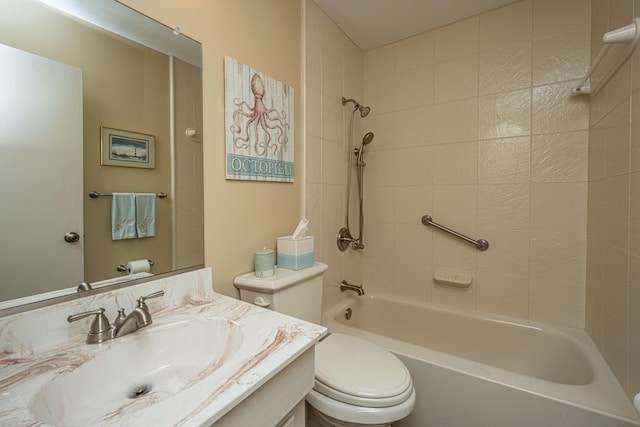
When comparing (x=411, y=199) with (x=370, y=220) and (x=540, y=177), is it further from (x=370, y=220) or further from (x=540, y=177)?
(x=540, y=177)

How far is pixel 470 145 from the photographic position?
66.1 inches

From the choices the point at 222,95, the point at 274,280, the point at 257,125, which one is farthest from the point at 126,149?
the point at 274,280

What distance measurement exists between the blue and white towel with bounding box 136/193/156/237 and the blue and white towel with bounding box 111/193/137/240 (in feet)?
0.05

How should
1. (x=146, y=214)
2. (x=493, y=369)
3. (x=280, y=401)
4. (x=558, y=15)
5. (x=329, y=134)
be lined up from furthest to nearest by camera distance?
(x=329, y=134) < (x=558, y=15) < (x=493, y=369) < (x=146, y=214) < (x=280, y=401)

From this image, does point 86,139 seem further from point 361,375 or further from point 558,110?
point 558,110

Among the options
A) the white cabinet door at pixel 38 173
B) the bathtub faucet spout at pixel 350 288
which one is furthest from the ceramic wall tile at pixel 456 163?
the white cabinet door at pixel 38 173

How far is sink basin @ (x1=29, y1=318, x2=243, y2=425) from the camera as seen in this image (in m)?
0.53

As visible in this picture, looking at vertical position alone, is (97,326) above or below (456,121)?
below

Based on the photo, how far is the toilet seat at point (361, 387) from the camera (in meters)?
0.89

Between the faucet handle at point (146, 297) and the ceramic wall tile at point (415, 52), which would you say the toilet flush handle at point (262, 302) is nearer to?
the faucet handle at point (146, 297)

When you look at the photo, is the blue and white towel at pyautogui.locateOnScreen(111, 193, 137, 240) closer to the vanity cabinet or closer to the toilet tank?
the toilet tank

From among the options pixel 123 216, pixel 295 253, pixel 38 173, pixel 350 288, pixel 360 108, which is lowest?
pixel 350 288

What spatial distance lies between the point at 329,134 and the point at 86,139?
124 cm

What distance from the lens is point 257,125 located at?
1194 mm
